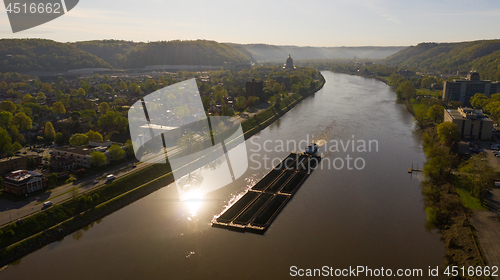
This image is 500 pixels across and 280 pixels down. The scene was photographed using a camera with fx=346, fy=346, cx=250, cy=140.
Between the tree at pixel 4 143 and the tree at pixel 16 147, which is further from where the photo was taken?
the tree at pixel 16 147

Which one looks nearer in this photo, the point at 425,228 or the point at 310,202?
the point at 425,228

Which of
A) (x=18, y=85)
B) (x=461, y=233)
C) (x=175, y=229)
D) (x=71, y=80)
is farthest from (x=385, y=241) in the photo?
(x=71, y=80)

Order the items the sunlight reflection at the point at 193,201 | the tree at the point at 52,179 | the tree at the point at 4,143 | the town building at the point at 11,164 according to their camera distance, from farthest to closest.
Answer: the tree at the point at 4,143
the town building at the point at 11,164
the tree at the point at 52,179
the sunlight reflection at the point at 193,201

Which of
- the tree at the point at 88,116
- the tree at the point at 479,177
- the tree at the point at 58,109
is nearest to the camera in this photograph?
the tree at the point at 479,177

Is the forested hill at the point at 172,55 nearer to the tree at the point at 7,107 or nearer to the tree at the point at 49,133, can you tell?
the tree at the point at 7,107

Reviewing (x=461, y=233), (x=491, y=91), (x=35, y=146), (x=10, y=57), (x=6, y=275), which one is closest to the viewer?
(x=6, y=275)

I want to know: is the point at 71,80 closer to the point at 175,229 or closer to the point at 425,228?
the point at 175,229

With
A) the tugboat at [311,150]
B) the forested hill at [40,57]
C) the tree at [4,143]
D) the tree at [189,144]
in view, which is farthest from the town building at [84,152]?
the forested hill at [40,57]
